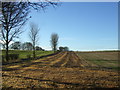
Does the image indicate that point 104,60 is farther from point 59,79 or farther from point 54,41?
point 54,41

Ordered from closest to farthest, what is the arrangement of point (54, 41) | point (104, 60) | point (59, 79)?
point (59, 79) → point (104, 60) → point (54, 41)

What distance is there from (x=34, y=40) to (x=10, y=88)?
1214 inches

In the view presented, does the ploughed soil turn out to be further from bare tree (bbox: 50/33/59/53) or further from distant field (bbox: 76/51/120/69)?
bare tree (bbox: 50/33/59/53)

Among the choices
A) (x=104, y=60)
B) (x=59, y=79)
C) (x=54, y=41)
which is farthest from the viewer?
(x=54, y=41)

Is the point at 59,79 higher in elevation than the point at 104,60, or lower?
higher

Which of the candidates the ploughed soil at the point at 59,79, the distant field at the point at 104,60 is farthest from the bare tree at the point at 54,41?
the ploughed soil at the point at 59,79

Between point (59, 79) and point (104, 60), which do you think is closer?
point (59, 79)

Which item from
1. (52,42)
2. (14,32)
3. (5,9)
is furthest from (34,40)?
(52,42)

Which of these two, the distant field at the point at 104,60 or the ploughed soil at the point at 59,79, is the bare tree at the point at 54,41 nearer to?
the distant field at the point at 104,60

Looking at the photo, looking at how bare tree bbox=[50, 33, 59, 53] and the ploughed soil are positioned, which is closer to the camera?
the ploughed soil

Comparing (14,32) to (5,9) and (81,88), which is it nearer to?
(5,9)

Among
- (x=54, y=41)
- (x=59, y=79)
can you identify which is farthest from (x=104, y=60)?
(x=54, y=41)

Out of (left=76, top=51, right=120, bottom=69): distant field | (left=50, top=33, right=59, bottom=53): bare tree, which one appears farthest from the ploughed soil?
(left=50, top=33, right=59, bottom=53): bare tree

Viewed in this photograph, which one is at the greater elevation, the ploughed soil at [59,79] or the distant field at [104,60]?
the ploughed soil at [59,79]
